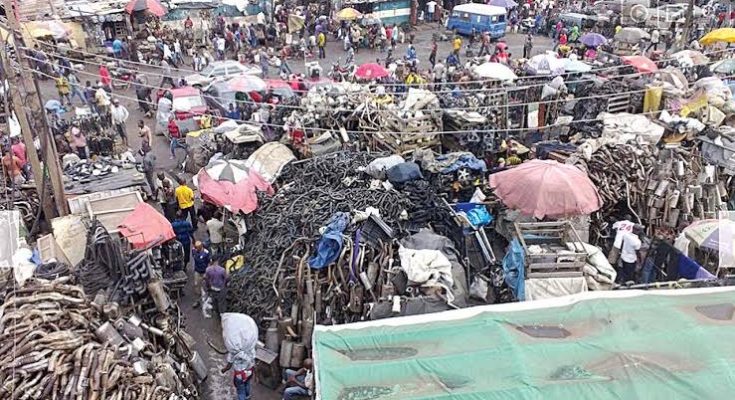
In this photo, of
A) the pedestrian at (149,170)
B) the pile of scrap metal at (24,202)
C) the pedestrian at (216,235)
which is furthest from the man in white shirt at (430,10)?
the pile of scrap metal at (24,202)

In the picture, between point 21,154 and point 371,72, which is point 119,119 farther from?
point 371,72

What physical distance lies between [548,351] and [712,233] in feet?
19.9

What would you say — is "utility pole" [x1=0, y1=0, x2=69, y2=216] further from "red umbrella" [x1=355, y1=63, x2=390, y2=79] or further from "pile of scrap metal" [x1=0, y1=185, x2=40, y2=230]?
"red umbrella" [x1=355, y1=63, x2=390, y2=79]

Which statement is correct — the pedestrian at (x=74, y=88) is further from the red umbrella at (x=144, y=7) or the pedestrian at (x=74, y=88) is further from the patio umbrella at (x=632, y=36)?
the patio umbrella at (x=632, y=36)

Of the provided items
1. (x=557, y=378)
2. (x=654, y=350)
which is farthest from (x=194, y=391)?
(x=654, y=350)

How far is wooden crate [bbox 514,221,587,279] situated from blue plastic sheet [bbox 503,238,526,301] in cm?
11

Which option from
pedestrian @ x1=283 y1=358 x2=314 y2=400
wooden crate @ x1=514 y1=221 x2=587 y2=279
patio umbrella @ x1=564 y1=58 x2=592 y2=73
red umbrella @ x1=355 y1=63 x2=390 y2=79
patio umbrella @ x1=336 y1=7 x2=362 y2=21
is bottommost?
pedestrian @ x1=283 y1=358 x2=314 y2=400

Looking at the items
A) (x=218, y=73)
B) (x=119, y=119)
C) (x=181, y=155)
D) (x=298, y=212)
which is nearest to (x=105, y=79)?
(x=218, y=73)

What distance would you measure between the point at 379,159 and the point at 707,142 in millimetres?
8513

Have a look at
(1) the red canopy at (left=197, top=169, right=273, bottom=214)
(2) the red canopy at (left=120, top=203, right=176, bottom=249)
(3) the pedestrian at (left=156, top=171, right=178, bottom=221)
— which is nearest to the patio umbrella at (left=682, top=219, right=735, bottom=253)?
(1) the red canopy at (left=197, top=169, right=273, bottom=214)

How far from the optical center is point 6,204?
14.6m

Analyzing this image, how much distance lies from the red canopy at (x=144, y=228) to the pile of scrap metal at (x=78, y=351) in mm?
1611

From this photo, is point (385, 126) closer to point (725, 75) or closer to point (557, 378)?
point (557, 378)

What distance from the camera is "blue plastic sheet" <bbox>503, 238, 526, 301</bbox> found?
11109 mm
